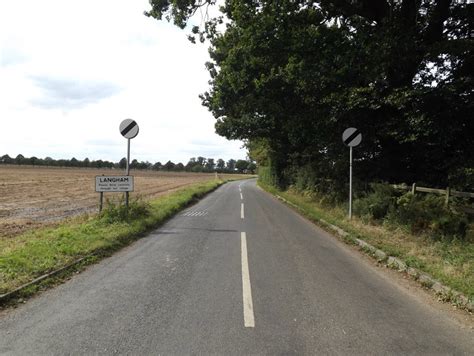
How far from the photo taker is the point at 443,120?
40.3 feet

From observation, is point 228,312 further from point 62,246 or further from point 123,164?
point 123,164

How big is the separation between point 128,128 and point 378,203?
8.84 meters

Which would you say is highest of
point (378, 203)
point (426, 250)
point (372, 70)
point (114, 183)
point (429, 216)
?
point (372, 70)

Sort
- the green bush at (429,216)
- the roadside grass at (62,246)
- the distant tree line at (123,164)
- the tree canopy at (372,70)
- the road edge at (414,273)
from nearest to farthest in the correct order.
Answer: the road edge at (414,273) → the roadside grass at (62,246) → the green bush at (429,216) → the tree canopy at (372,70) → the distant tree line at (123,164)

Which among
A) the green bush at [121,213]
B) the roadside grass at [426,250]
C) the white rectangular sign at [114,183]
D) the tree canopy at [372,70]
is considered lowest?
the roadside grass at [426,250]

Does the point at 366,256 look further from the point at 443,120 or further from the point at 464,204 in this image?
the point at 443,120

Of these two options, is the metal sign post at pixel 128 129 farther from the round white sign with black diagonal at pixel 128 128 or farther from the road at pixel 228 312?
the road at pixel 228 312

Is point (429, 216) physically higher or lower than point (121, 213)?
higher

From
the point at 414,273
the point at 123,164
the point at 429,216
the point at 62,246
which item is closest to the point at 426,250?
the point at 414,273

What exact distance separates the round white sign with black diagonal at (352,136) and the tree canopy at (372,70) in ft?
4.27

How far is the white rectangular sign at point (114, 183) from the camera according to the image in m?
12.7

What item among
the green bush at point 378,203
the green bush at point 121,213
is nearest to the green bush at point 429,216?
the green bush at point 378,203

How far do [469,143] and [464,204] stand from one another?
3656 millimetres

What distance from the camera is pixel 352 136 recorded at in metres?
13.5
